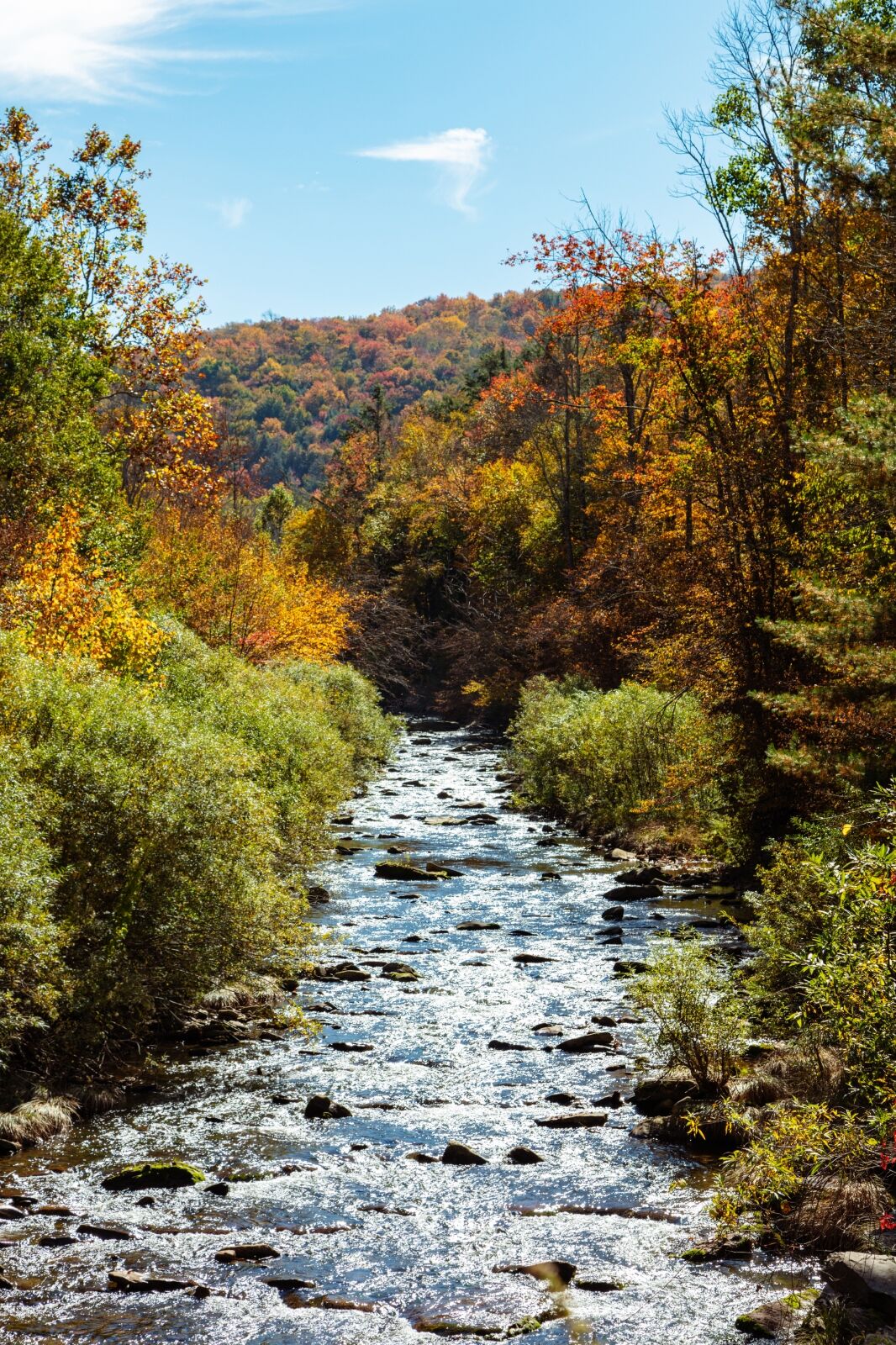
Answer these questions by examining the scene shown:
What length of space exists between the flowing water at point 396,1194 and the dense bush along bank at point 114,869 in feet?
2.82

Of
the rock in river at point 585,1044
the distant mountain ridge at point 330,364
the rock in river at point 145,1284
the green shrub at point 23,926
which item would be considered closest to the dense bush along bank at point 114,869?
the green shrub at point 23,926

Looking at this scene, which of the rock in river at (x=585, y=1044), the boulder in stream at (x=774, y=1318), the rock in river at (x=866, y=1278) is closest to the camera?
the rock in river at (x=866, y=1278)


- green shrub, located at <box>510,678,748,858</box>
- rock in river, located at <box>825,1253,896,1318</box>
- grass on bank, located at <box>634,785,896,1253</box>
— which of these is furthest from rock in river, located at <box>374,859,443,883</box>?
rock in river, located at <box>825,1253,896,1318</box>

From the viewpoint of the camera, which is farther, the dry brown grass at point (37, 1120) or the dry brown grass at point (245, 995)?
the dry brown grass at point (245, 995)

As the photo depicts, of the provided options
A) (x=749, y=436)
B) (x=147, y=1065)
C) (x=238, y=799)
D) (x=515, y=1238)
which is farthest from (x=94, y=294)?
(x=515, y=1238)

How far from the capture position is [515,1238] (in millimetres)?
7480

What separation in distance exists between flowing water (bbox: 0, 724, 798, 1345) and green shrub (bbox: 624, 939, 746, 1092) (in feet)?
2.56

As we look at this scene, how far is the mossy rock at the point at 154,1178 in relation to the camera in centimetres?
812

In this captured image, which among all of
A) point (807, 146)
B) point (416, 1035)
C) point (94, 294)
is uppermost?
point (94, 294)

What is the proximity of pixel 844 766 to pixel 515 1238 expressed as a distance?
225 inches

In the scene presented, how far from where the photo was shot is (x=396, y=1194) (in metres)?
8.22

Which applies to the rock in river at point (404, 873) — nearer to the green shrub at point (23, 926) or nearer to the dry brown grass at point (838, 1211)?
the green shrub at point (23, 926)

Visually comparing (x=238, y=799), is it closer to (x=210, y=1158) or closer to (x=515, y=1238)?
(x=210, y=1158)

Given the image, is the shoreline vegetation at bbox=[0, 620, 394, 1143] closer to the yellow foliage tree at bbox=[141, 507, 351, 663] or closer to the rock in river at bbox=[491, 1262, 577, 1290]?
the rock in river at bbox=[491, 1262, 577, 1290]
